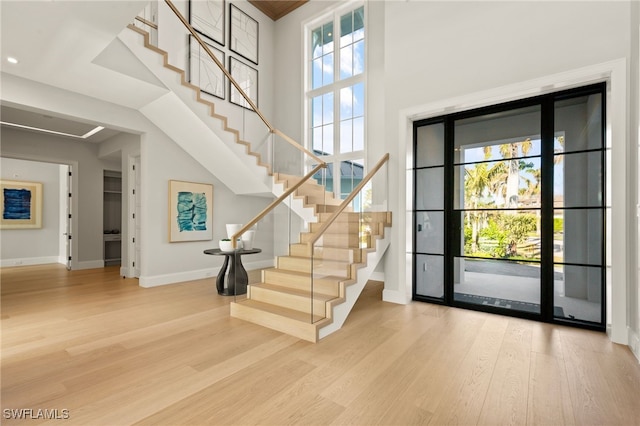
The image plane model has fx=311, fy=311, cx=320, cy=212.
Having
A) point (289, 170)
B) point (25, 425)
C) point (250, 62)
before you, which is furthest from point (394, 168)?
point (250, 62)

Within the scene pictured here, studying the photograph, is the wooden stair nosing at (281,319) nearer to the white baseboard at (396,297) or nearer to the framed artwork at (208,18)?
the white baseboard at (396,297)

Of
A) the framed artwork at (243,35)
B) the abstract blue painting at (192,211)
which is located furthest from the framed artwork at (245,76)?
the abstract blue painting at (192,211)

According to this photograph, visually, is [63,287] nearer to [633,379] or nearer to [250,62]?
[250,62]

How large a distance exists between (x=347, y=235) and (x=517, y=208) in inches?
86.7

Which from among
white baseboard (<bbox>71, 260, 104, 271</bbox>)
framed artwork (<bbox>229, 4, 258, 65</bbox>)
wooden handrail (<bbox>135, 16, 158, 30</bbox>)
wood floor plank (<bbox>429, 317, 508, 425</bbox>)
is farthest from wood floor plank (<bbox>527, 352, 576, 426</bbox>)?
white baseboard (<bbox>71, 260, 104, 271</bbox>)

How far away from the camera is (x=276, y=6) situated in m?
8.24

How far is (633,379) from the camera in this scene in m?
2.40

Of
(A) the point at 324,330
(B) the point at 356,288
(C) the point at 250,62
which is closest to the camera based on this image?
(A) the point at 324,330

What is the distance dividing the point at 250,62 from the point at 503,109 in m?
6.36

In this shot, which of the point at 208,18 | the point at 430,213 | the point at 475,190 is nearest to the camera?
the point at 475,190

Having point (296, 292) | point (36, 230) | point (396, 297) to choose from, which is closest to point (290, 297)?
point (296, 292)

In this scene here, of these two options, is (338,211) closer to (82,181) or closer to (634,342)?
(634,342)

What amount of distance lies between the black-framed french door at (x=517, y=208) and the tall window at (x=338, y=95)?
2.32 m

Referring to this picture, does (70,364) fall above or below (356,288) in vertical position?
below
